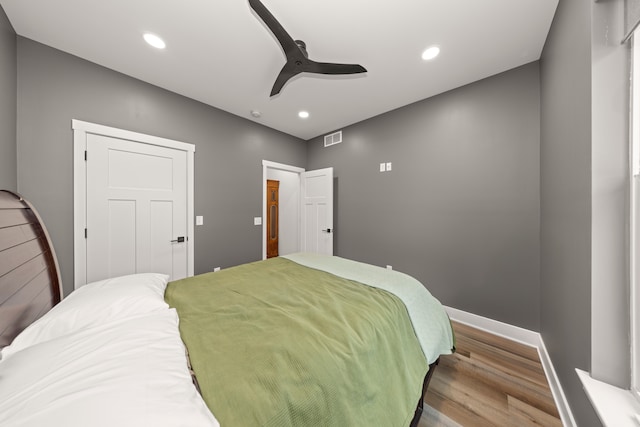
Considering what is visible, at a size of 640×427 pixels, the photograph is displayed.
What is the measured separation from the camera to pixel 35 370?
559mm

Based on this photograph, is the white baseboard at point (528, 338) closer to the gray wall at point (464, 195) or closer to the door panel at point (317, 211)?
the gray wall at point (464, 195)

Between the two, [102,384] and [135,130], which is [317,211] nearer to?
[135,130]

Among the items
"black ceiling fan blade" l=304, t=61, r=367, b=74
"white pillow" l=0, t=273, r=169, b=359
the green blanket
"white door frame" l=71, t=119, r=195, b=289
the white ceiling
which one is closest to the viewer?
the green blanket

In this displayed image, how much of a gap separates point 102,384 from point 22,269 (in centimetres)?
92

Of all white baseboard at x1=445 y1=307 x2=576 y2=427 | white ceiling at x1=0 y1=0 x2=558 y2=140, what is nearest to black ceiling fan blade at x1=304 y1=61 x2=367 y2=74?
white ceiling at x1=0 y1=0 x2=558 y2=140

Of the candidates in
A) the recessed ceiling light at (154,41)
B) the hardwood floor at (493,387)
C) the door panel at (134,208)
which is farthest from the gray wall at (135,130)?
the hardwood floor at (493,387)

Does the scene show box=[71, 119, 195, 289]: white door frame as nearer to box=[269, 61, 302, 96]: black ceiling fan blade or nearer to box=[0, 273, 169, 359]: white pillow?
box=[0, 273, 169, 359]: white pillow

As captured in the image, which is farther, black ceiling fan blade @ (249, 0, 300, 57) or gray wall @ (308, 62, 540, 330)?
gray wall @ (308, 62, 540, 330)

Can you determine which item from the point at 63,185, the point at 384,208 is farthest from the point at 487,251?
the point at 63,185

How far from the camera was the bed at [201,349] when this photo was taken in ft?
1.65

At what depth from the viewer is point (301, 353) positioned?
0.81 meters

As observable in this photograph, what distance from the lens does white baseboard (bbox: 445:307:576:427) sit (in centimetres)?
126

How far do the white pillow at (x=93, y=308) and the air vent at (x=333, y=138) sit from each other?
10.1ft

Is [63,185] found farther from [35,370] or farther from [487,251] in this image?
[487,251]
